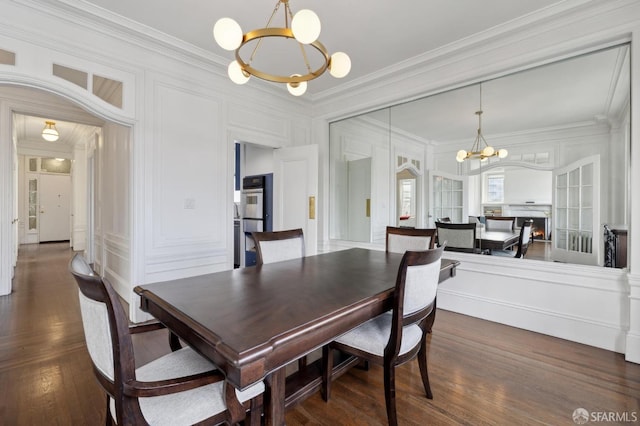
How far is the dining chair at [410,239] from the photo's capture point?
103 inches

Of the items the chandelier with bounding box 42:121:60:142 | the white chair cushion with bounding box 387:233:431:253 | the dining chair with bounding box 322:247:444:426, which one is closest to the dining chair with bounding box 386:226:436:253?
the white chair cushion with bounding box 387:233:431:253

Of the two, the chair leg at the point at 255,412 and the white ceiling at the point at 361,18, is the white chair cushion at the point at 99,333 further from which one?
the white ceiling at the point at 361,18

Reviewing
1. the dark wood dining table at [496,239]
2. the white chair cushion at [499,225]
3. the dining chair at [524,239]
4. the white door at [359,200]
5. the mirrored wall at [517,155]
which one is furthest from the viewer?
the white door at [359,200]

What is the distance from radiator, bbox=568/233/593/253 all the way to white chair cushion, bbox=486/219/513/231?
0.51 m

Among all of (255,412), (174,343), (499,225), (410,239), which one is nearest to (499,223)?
(499,225)

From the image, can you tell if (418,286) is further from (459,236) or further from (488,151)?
(488,151)

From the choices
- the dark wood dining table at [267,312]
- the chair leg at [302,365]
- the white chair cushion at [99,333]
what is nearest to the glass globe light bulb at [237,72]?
the dark wood dining table at [267,312]

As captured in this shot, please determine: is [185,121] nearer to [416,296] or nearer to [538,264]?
[416,296]

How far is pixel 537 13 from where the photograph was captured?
2473 mm

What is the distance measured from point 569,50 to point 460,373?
2823mm

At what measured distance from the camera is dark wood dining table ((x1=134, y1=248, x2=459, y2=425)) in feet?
2.94

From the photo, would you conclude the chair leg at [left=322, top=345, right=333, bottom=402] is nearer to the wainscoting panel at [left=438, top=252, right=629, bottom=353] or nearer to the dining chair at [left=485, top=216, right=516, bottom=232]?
the wainscoting panel at [left=438, top=252, right=629, bottom=353]

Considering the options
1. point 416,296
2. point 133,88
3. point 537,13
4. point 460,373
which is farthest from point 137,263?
point 537,13

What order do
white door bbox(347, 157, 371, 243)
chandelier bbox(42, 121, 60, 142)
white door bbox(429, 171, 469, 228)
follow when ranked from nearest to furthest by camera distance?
white door bbox(429, 171, 469, 228)
white door bbox(347, 157, 371, 243)
chandelier bbox(42, 121, 60, 142)
